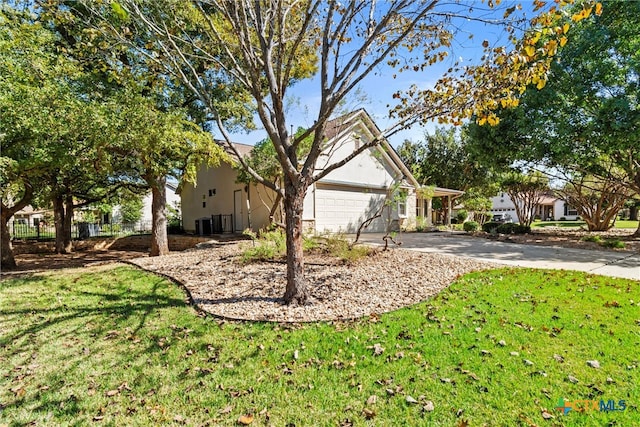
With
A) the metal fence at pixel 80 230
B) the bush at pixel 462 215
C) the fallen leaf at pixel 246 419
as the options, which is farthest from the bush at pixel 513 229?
the metal fence at pixel 80 230

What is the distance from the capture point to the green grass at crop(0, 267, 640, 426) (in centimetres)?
268

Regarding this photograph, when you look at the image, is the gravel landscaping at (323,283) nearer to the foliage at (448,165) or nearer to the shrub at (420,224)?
the shrub at (420,224)

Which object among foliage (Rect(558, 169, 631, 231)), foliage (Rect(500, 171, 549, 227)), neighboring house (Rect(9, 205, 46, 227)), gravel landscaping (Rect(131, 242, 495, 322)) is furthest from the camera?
neighboring house (Rect(9, 205, 46, 227))

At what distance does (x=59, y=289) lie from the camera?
6.68 m

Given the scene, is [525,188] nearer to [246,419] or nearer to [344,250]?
[344,250]

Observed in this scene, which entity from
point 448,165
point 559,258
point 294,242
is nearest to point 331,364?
point 294,242

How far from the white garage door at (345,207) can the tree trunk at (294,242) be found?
9551mm

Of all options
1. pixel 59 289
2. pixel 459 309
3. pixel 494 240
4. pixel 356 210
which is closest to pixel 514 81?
pixel 459 309

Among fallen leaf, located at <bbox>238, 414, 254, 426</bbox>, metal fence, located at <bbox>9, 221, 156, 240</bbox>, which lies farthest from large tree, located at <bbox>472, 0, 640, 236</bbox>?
metal fence, located at <bbox>9, 221, 156, 240</bbox>

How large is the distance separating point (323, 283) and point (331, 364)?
8.96 feet

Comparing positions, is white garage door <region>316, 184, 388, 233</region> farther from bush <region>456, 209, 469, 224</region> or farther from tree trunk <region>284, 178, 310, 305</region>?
bush <region>456, 209, 469, 224</region>

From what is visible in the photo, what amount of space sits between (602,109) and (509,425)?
11082 mm

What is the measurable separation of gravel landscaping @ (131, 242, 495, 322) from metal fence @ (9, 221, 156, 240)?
602 inches

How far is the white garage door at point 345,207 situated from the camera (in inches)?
606
